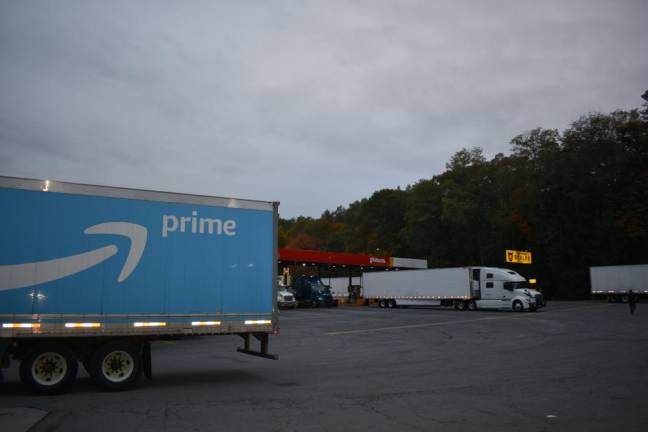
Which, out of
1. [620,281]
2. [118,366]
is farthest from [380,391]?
[620,281]

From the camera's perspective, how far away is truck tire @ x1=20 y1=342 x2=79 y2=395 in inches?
405

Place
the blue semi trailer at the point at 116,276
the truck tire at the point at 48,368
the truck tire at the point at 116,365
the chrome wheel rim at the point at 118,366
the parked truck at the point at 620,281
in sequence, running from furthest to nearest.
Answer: the parked truck at the point at 620,281, the chrome wheel rim at the point at 118,366, the truck tire at the point at 116,365, the blue semi trailer at the point at 116,276, the truck tire at the point at 48,368

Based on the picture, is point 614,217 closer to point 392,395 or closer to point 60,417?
point 392,395

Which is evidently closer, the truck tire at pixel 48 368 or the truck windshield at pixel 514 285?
the truck tire at pixel 48 368

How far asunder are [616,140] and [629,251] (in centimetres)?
1352

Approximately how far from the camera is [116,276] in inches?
435

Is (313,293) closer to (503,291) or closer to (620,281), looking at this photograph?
A: (503,291)

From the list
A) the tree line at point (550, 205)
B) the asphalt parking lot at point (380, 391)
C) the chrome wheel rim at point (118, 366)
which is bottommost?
the asphalt parking lot at point (380, 391)

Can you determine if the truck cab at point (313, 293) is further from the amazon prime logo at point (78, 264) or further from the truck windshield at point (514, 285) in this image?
the amazon prime logo at point (78, 264)

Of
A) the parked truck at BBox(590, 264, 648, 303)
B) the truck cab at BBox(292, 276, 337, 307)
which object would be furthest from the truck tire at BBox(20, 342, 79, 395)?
the parked truck at BBox(590, 264, 648, 303)

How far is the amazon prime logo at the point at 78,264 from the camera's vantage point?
406 inches

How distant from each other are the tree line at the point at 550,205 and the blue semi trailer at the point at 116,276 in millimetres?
59154

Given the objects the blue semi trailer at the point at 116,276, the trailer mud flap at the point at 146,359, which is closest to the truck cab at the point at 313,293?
the blue semi trailer at the point at 116,276

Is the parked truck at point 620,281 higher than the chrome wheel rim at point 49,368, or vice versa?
the parked truck at point 620,281
